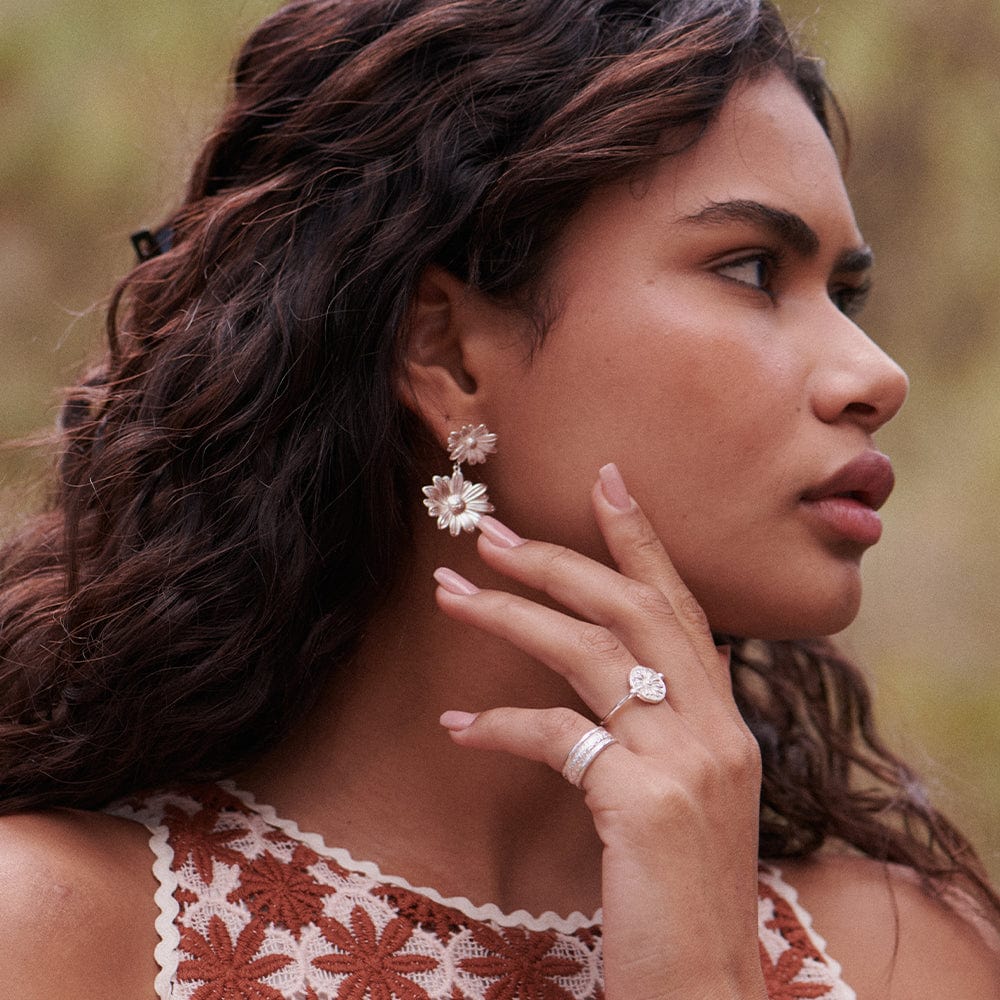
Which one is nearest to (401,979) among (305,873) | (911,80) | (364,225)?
(305,873)

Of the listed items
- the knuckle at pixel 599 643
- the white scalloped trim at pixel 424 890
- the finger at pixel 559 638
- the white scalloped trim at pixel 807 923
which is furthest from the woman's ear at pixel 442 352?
the white scalloped trim at pixel 807 923

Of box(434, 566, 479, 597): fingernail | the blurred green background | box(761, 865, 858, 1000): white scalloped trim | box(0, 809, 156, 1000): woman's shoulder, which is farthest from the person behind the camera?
the blurred green background

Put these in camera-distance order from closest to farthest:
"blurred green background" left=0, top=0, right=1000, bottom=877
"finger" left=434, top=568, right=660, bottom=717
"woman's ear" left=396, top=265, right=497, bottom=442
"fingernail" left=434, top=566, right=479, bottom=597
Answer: "finger" left=434, top=568, right=660, bottom=717
"fingernail" left=434, top=566, right=479, bottom=597
"woman's ear" left=396, top=265, right=497, bottom=442
"blurred green background" left=0, top=0, right=1000, bottom=877

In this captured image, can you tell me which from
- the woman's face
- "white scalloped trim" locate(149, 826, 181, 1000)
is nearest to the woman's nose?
the woman's face

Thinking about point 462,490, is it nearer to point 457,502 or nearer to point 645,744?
point 457,502

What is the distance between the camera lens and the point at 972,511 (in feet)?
12.3

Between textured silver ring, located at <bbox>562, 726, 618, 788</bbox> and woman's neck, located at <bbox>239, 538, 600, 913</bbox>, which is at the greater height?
textured silver ring, located at <bbox>562, 726, 618, 788</bbox>

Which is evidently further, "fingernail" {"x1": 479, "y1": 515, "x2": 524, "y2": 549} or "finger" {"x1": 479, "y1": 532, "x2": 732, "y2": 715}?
"fingernail" {"x1": 479, "y1": 515, "x2": 524, "y2": 549}

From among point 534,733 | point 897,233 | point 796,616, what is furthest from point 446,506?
point 897,233

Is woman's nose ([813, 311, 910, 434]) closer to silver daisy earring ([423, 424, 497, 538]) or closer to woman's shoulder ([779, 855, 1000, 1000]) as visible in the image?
silver daisy earring ([423, 424, 497, 538])

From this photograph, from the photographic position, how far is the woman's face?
5.62 ft

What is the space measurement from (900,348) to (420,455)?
7.74 feet

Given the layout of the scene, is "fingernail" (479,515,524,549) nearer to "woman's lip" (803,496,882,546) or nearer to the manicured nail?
the manicured nail

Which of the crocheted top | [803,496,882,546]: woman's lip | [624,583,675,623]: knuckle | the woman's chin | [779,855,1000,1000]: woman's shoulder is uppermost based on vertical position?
[803,496,882,546]: woman's lip
